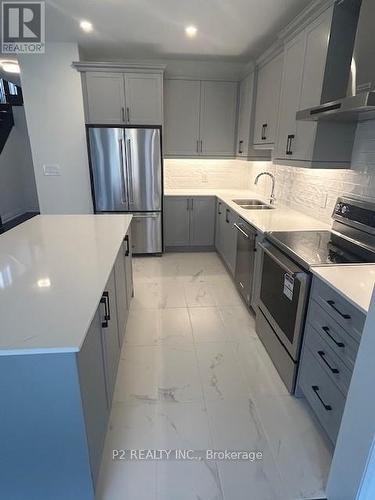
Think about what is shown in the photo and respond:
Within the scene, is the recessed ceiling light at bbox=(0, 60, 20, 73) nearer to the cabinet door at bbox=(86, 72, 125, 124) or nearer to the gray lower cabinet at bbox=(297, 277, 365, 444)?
the cabinet door at bbox=(86, 72, 125, 124)

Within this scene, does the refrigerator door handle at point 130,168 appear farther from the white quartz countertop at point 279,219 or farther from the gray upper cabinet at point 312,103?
the gray upper cabinet at point 312,103

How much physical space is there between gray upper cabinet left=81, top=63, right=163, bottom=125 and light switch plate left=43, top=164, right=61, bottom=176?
747mm

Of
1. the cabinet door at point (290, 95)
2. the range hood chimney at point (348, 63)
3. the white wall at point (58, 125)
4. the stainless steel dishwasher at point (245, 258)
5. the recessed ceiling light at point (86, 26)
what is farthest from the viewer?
the white wall at point (58, 125)

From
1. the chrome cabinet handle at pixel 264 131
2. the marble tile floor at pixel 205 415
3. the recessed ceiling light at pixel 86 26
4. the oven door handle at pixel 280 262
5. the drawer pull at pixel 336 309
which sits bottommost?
the marble tile floor at pixel 205 415

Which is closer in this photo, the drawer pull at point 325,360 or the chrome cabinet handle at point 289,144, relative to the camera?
the drawer pull at point 325,360

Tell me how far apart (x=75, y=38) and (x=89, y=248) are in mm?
2819

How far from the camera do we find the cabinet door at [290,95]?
7.40 feet

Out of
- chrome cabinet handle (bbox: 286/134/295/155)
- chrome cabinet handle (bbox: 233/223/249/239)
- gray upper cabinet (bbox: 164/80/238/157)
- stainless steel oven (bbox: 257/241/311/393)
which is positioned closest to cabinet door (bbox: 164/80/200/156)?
gray upper cabinet (bbox: 164/80/238/157)

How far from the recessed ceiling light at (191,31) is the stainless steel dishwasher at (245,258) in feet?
6.44

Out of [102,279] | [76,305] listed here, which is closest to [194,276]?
[102,279]

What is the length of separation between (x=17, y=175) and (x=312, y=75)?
642 cm

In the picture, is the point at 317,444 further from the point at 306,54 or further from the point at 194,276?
the point at 306,54

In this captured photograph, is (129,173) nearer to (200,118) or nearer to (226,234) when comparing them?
(200,118)

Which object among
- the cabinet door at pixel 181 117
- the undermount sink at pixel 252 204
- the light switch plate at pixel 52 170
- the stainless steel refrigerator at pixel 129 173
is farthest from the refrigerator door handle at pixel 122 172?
the undermount sink at pixel 252 204
